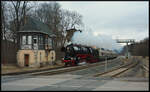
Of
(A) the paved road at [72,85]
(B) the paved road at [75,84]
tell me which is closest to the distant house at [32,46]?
(B) the paved road at [75,84]

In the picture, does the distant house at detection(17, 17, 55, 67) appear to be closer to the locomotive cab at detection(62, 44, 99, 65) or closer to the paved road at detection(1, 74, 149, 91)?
the locomotive cab at detection(62, 44, 99, 65)

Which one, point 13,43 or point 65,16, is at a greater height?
point 65,16

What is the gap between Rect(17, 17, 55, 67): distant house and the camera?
32969 millimetres

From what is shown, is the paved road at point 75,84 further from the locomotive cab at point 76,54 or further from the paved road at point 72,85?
the locomotive cab at point 76,54

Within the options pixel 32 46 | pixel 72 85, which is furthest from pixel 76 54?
pixel 72 85

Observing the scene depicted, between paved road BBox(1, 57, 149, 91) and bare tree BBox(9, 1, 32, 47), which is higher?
bare tree BBox(9, 1, 32, 47)

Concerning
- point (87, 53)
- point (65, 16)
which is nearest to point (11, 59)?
point (87, 53)

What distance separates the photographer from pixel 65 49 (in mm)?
34250

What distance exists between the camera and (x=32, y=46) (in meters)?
34.0

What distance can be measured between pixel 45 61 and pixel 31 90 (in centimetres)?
2651

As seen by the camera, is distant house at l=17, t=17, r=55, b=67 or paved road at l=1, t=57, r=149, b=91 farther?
distant house at l=17, t=17, r=55, b=67

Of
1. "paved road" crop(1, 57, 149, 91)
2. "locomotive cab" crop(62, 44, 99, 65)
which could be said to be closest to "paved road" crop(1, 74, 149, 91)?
"paved road" crop(1, 57, 149, 91)

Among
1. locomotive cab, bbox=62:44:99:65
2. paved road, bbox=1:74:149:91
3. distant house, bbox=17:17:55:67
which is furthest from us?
distant house, bbox=17:17:55:67

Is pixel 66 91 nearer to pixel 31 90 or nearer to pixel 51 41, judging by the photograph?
pixel 31 90
